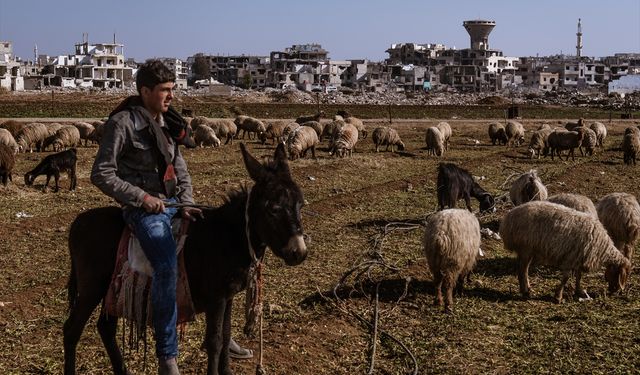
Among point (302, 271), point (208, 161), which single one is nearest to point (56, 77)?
point (208, 161)

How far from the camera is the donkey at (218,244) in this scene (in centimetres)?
466

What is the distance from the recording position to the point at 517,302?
8.66 m

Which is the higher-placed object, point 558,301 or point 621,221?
point 621,221

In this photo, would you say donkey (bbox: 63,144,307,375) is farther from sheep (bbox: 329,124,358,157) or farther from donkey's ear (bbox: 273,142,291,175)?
sheep (bbox: 329,124,358,157)

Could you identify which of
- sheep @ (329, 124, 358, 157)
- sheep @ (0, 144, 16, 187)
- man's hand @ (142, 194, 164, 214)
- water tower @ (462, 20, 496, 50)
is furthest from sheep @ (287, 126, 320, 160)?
water tower @ (462, 20, 496, 50)

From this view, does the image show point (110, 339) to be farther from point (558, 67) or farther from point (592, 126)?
point (558, 67)

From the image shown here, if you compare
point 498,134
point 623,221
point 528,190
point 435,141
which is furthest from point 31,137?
point 623,221

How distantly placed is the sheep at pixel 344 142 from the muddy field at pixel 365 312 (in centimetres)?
1072

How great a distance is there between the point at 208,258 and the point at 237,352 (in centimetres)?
156

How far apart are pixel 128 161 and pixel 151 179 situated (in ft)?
0.68

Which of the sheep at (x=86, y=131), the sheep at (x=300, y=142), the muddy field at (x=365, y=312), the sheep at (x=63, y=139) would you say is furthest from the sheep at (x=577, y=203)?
the sheep at (x=86, y=131)

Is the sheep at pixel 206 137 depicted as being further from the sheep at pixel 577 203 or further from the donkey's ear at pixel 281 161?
the donkey's ear at pixel 281 161

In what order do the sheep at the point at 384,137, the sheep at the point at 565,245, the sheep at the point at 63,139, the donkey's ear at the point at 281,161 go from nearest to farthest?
the donkey's ear at the point at 281,161 < the sheep at the point at 565,245 < the sheep at the point at 63,139 < the sheep at the point at 384,137

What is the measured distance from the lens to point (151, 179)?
491 centimetres
